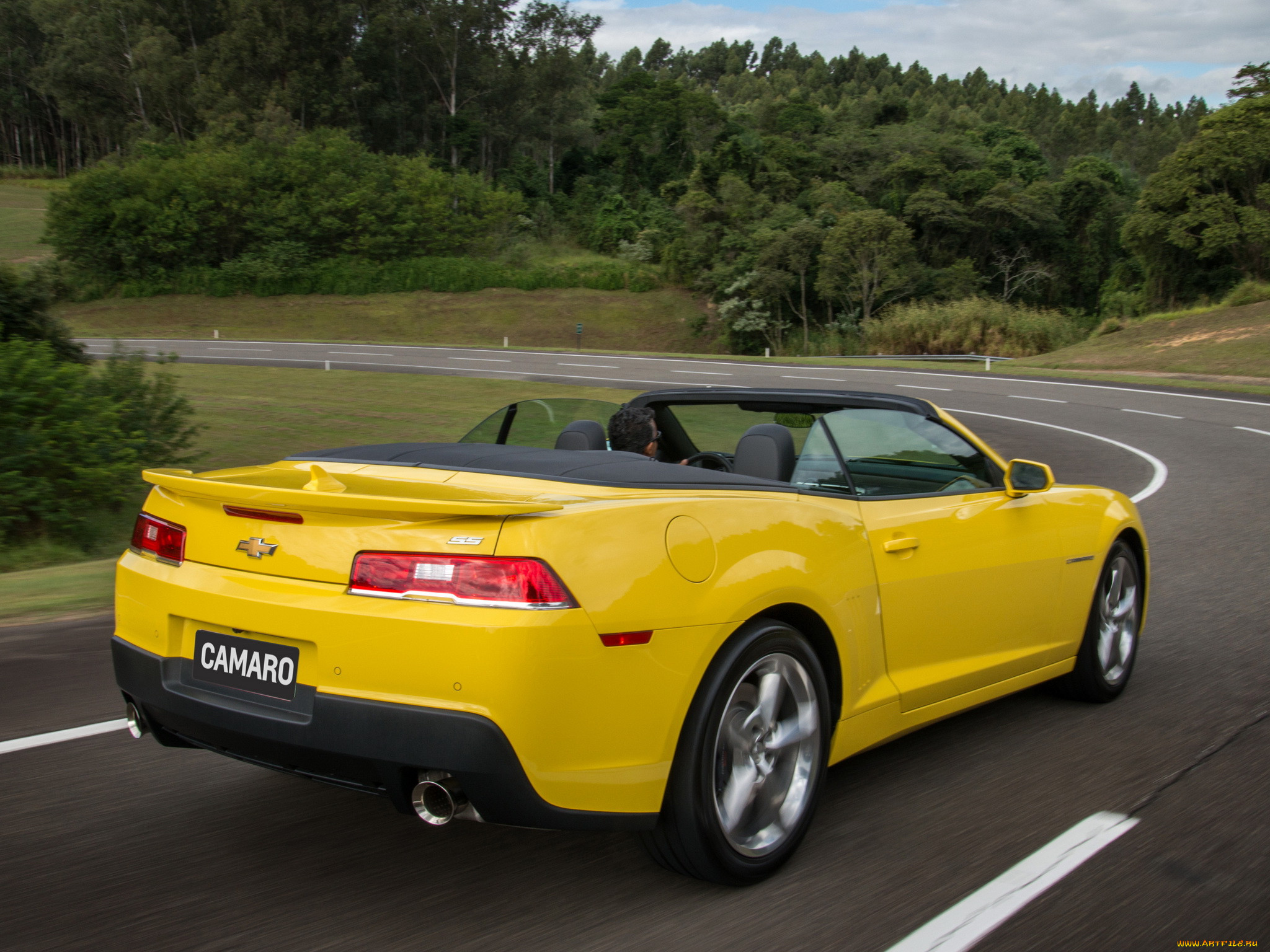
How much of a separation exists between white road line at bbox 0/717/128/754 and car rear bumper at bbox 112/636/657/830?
5.20 ft

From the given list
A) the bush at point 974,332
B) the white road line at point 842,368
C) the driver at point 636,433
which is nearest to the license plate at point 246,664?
the driver at point 636,433

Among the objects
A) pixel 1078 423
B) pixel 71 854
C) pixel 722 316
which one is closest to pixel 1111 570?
pixel 71 854

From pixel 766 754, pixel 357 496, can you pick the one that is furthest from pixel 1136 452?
pixel 357 496

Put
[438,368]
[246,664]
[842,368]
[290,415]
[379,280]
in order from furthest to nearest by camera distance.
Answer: [379,280] → [842,368] → [438,368] → [290,415] → [246,664]

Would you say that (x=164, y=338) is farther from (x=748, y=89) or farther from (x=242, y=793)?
(x=748, y=89)

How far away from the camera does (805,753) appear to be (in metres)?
3.42

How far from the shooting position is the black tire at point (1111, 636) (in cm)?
495

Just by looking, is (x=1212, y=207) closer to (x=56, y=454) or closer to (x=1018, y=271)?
(x=1018, y=271)

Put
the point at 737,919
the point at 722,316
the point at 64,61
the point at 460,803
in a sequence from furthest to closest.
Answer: the point at 64,61 < the point at 722,316 < the point at 737,919 < the point at 460,803

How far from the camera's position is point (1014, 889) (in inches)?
125

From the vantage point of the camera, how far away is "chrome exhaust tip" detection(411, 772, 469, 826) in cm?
274

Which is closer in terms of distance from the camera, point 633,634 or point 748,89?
point 633,634

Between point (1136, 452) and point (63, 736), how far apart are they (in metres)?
15.5

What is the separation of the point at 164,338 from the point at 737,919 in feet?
156
